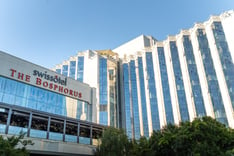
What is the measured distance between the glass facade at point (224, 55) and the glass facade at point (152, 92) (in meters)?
18.5

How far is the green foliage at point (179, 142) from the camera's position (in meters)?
21.0

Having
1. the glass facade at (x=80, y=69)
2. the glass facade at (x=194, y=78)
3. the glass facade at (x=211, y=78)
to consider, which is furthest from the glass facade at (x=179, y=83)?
the glass facade at (x=80, y=69)

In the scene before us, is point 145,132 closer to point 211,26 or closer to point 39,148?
point 211,26

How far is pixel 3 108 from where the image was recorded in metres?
20.5

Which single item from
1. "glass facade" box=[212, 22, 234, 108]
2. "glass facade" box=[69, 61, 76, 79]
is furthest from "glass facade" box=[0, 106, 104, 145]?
"glass facade" box=[69, 61, 76, 79]

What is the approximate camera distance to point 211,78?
5081 cm

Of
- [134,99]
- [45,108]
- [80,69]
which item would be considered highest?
[80,69]

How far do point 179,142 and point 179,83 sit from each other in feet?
116

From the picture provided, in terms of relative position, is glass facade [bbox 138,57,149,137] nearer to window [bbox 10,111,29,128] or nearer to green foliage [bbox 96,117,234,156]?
green foliage [bbox 96,117,234,156]

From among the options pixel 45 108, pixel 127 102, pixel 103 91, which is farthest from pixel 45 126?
pixel 127 102

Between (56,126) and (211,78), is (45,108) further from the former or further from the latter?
(211,78)

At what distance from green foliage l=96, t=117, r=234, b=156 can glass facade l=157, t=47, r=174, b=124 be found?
2893 cm

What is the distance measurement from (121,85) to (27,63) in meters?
40.0

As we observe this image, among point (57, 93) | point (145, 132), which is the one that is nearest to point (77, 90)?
point (57, 93)
